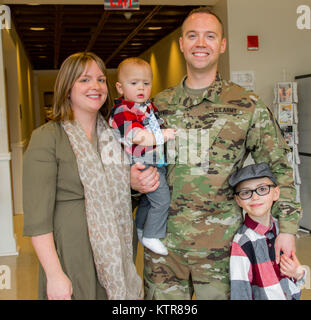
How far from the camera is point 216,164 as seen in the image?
1883 mm

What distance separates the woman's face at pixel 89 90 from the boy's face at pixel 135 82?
26cm

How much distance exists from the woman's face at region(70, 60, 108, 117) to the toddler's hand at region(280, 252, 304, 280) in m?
1.02

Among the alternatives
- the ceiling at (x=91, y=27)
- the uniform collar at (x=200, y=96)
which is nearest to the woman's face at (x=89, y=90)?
the uniform collar at (x=200, y=96)

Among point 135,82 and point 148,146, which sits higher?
point 135,82

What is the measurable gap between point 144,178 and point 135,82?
51 cm

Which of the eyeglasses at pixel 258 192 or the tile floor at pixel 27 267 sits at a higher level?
the eyeglasses at pixel 258 192

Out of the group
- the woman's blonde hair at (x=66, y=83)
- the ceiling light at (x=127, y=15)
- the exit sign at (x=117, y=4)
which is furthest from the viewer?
the ceiling light at (x=127, y=15)

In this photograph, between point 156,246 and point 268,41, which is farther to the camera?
point 268,41

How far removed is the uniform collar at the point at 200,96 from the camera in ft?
6.19

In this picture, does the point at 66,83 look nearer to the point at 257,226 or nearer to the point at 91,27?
the point at 257,226

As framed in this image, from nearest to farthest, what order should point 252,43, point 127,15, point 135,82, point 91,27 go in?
point 135,82, point 252,43, point 127,15, point 91,27

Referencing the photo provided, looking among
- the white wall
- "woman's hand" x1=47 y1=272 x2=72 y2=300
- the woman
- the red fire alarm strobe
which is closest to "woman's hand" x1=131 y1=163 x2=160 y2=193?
the woman

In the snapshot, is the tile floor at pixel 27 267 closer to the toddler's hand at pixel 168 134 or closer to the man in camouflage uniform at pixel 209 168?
the man in camouflage uniform at pixel 209 168

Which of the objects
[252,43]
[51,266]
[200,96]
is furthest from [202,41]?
[252,43]
